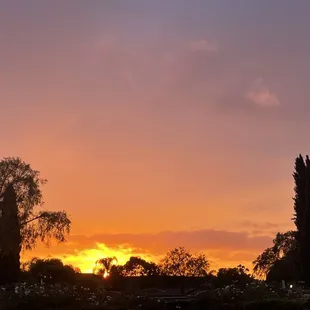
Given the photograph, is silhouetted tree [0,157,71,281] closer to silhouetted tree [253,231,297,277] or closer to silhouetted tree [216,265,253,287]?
silhouetted tree [216,265,253,287]

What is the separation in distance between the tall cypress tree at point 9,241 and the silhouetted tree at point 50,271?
833 cm

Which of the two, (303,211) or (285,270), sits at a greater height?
(303,211)

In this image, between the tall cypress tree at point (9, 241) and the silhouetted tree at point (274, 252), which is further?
the silhouetted tree at point (274, 252)

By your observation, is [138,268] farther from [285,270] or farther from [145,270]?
[285,270]

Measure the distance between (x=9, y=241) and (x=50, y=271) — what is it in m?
13.0

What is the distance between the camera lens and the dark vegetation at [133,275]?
29.8 meters

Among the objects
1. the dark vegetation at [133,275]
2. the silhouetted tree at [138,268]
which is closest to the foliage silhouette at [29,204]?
the dark vegetation at [133,275]

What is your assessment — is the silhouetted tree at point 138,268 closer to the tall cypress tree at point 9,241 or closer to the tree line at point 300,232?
the tree line at point 300,232

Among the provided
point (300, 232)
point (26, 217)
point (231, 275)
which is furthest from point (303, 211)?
point (26, 217)

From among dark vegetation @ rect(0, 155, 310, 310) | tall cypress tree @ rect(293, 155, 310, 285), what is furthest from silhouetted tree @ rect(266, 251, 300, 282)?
tall cypress tree @ rect(293, 155, 310, 285)

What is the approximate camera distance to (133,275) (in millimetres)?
71188

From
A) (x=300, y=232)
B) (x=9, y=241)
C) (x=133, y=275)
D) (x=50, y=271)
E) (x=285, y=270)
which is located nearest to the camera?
(x=9, y=241)

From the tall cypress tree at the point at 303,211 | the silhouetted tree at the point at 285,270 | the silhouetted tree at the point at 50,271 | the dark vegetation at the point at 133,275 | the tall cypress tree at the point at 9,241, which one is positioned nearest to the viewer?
the dark vegetation at the point at 133,275

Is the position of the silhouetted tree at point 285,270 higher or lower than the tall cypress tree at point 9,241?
lower
